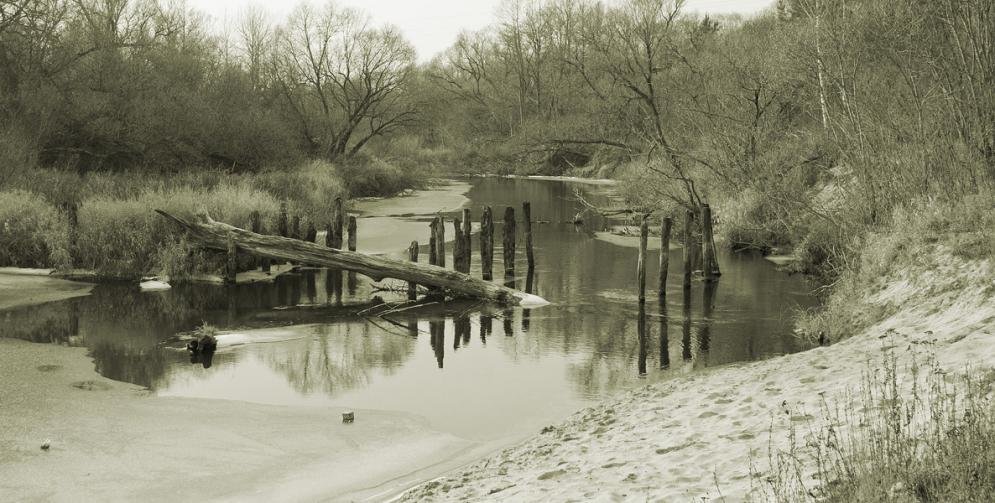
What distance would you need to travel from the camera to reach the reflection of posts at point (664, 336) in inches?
527

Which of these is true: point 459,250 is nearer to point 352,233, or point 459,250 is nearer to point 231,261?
point 352,233

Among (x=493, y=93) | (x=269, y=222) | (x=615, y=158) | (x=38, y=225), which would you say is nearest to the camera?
(x=38, y=225)

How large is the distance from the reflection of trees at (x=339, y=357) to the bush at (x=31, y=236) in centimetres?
836

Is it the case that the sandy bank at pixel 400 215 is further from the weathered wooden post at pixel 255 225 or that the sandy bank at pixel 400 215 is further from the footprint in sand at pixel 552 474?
the footprint in sand at pixel 552 474

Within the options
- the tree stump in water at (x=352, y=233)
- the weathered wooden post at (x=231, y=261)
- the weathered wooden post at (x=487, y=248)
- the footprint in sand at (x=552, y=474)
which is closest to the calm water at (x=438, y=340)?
the weathered wooden post at (x=231, y=261)

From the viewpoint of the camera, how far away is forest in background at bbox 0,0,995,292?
15883 mm

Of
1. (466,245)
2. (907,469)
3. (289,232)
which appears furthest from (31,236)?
(907,469)

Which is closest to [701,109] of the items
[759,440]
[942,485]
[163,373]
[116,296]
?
[116,296]

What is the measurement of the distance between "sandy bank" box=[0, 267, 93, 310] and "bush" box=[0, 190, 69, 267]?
42 cm

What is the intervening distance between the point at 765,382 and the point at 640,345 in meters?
4.84

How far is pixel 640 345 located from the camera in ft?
47.3

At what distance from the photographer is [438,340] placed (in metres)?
15.1

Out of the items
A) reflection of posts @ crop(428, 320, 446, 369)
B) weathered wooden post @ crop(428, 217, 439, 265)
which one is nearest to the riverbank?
reflection of posts @ crop(428, 320, 446, 369)

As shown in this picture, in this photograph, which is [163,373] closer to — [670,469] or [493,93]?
[670,469]
